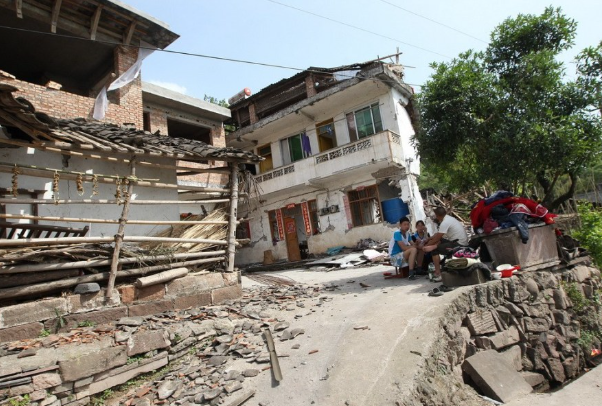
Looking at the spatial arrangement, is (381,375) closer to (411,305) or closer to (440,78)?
(411,305)

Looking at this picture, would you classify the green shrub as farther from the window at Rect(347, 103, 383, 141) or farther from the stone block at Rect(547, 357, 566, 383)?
the window at Rect(347, 103, 383, 141)

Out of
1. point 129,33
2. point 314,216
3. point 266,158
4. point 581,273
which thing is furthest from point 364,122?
point 581,273

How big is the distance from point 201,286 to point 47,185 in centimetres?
314

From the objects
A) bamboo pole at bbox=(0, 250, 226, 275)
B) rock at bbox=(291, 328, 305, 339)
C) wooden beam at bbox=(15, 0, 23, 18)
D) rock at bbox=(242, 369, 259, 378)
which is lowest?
rock at bbox=(242, 369, 259, 378)

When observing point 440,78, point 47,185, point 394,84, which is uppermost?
point 394,84

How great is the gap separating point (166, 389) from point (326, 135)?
1551 cm

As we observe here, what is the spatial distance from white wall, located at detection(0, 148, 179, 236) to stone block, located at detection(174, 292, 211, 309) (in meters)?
1.68

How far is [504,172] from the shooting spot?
8000 millimetres

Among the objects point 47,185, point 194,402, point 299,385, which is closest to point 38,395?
point 194,402

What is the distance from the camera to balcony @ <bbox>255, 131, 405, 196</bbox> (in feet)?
49.0

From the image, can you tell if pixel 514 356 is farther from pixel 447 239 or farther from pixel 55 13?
pixel 55 13

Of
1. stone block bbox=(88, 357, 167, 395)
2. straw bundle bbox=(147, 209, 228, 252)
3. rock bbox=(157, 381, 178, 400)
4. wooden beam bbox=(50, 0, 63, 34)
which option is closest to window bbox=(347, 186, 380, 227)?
straw bundle bbox=(147, 209, 228, 252)

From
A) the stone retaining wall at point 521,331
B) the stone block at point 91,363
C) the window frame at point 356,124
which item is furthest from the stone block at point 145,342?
the window frame at point 356,124

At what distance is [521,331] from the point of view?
224 inches
